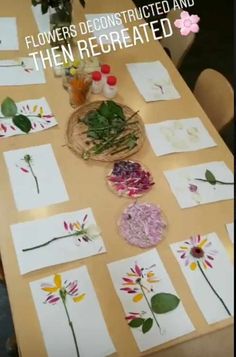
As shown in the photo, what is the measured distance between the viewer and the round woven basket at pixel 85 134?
1.34 metres

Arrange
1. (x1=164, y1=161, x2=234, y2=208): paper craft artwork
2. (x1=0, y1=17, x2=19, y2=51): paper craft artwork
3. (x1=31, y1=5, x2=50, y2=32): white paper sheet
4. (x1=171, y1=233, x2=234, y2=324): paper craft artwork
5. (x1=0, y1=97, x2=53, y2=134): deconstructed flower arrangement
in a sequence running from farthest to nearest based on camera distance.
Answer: (x1=31, y1=5, x2=50, y2=32): white paper sheet
(x1=0, y1=17, x2=19, y2=51): paper craft artwork
(x1=0, y1=97, x2=53, y2=134): deconstructed flower arrangement
(x1=164, y1=161, x2=234, y2=208): paper craft artwork
(x1=171, y1=233, x2=234, y2=324): paper craft artwork

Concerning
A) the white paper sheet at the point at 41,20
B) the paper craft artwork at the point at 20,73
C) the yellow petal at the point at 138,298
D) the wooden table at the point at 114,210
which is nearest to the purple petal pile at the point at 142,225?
the wooden table at the point at 114,210

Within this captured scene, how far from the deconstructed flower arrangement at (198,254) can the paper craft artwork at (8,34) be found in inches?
44.8

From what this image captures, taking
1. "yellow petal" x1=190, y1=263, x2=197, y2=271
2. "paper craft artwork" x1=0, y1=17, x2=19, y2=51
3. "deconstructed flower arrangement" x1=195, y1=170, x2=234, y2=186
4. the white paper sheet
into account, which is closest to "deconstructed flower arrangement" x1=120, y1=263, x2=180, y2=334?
"yellow petal" x1=190, y1=263, x2=197, y2=271

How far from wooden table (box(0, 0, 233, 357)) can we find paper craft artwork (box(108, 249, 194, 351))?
0.06ft

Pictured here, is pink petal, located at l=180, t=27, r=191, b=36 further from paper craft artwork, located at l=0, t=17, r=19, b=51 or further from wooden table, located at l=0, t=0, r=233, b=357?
paper craft artwork, located at l=0, t=17, r=19, b=51

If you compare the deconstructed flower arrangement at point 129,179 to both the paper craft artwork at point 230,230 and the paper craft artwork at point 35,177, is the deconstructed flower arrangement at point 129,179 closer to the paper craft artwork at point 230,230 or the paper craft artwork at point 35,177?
the paper craft artwork at point 35,177

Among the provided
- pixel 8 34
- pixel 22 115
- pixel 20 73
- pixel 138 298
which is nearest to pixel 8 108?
pixel 22 115

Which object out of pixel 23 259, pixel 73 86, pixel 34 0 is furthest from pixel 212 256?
pixel 34 0

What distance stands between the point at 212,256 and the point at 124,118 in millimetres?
606

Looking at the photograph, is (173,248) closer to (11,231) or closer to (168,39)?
(11,231)

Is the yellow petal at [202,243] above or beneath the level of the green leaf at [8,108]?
beneath

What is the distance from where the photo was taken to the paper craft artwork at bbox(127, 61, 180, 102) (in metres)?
1.58

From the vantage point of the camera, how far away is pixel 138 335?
0.98m
